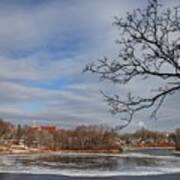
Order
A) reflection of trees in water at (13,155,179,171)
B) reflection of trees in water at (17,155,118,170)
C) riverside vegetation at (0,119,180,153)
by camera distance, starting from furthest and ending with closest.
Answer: riverside vegetation at (0,119,180,153) → reflection of trees in water at (17,155,118,170) → reflection of trees in water at (13,155,179,171)

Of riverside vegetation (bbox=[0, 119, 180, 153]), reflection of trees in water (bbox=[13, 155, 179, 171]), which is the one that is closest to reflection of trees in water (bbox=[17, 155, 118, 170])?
reflection of trees in water (bbox=[13, 155, 179, 171])

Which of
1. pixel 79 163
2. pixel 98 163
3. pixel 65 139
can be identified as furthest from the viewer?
pixel 65 139

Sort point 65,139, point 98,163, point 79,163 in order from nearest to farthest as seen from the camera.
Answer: point 98,163, point 79,163, point 65,139

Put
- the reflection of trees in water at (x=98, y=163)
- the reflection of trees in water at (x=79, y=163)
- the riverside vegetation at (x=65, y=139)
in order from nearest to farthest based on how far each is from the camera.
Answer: the reflection of trees in water at (x=98, y=163) < the reflection of trees in water at (x=79, y=163) < the riverside vegetation at (x=65, y=139)

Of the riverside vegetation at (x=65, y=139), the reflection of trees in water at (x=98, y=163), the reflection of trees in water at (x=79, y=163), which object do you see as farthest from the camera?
the riverside vegetation at (x=65, y=139)

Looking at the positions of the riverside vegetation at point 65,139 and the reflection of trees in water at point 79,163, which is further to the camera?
the riverside vegetation at point 65,139

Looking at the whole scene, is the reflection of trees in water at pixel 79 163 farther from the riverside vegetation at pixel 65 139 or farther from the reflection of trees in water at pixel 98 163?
the riverside vegetation at pixel 65 139

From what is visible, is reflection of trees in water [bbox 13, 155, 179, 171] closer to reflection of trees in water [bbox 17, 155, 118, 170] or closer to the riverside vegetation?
reflection of trees in water [bbox 17, 155, 118, 170]

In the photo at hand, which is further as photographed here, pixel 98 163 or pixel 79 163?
pixel 79 163

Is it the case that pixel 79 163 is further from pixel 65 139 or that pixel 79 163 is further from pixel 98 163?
pixel 65 139

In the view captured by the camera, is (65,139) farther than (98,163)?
Yes

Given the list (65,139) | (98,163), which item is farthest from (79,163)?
(65,139)

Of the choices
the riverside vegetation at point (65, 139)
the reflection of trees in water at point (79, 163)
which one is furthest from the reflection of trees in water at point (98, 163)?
the riverside vegetation at point (65, 139)

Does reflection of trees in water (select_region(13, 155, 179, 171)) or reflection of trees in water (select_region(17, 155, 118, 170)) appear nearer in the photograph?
reflection of trees in water (select_region(13, 155, 179, 171))
